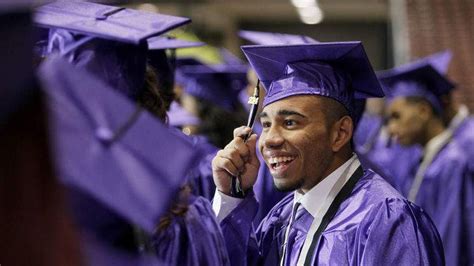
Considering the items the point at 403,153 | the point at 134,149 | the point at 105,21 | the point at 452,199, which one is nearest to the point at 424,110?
the point at 452,199

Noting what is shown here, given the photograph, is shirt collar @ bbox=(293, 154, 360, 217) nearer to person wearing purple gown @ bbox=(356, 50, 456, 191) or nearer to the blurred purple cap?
the blurred purple cap

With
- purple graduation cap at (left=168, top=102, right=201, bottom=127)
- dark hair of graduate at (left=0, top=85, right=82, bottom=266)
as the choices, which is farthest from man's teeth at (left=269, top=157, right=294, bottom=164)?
purple graduation cap at (left=168, top=102, right=201, bottom=127)

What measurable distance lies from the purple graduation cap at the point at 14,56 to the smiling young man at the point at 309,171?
1.51 meters

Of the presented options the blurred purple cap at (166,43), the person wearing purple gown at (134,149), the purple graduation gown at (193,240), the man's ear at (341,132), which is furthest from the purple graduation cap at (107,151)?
the blurred purple cap at (166,43)

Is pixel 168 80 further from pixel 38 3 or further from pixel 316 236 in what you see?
pixel 38 3

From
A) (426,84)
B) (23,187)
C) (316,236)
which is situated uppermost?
(23,187)

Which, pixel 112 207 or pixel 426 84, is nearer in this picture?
pixel 112 207

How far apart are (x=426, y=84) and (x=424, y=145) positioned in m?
0.39

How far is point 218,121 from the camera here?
6.43m

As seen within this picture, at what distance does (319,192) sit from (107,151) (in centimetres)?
142

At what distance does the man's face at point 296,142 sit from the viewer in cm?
285

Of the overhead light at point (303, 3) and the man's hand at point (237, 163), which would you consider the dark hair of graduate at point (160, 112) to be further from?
the overhead light at point (303, 3)

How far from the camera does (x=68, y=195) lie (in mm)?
1484

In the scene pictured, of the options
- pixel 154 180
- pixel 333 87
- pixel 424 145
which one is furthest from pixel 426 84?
pixel 154 180
